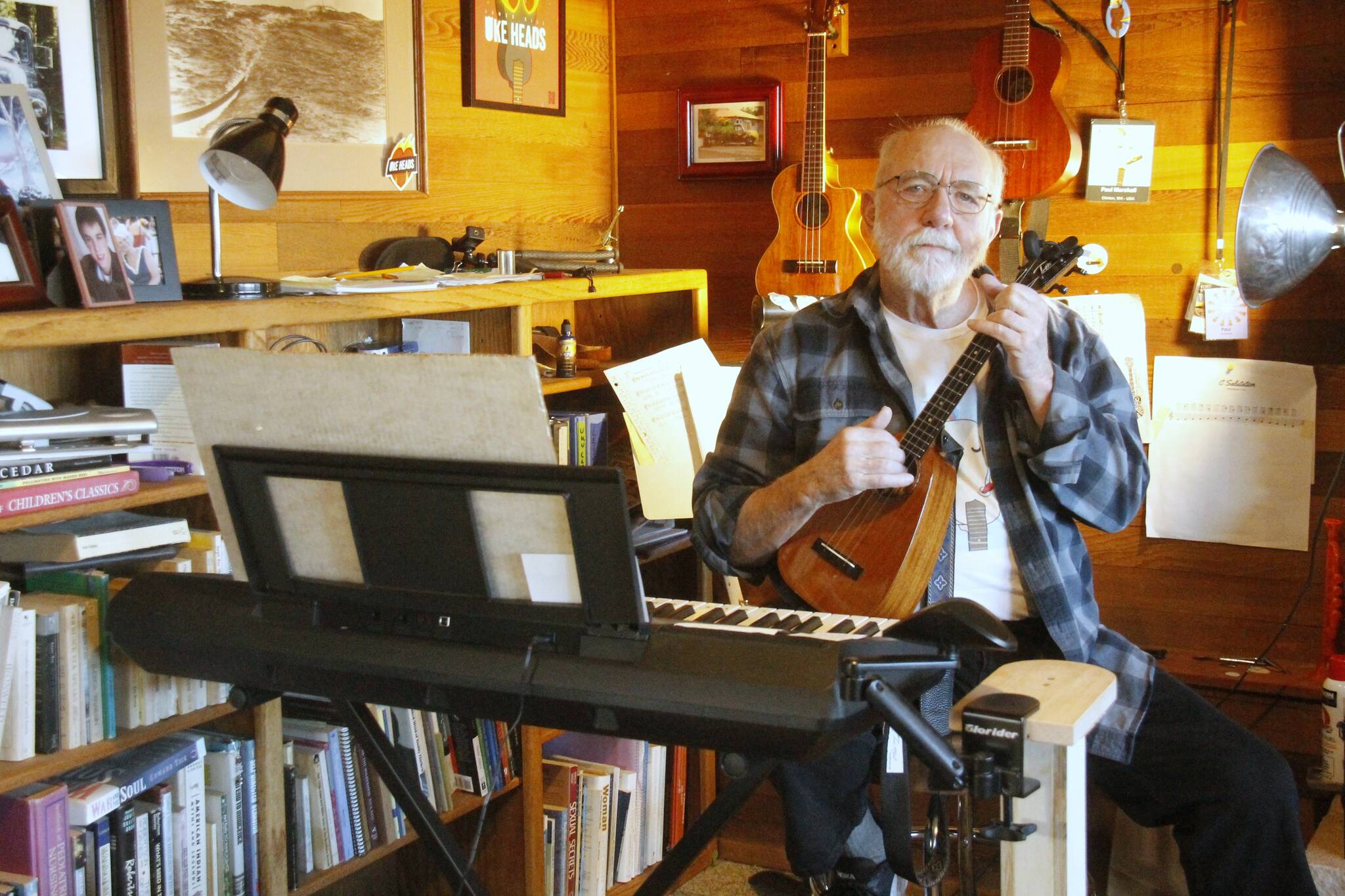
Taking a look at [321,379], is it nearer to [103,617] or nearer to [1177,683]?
[103,617]

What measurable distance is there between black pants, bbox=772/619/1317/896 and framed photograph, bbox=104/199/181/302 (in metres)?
1.10

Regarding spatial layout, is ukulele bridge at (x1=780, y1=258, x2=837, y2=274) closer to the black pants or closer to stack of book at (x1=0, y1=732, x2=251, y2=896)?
the black pants

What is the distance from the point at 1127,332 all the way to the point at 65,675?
6.66 ft

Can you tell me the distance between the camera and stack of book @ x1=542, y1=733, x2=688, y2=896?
251cm

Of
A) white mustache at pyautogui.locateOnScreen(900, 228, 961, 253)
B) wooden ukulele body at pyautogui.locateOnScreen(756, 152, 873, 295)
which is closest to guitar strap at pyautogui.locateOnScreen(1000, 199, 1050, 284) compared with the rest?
wooden ukulele body at pyautogui.locateOnScreen(756, 152, 873, 295)

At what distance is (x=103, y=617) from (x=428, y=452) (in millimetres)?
725

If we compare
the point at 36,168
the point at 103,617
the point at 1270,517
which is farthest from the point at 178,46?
the point at 1270,517

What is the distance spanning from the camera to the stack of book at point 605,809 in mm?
2506

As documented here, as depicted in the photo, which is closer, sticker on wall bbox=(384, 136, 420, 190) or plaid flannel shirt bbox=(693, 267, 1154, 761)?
plaid flannel shirt bbox=(693, 267, 1154, 761)

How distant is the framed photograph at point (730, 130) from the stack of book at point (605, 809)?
132 cm

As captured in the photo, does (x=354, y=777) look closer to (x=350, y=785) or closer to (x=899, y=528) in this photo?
(x=350, y=785)

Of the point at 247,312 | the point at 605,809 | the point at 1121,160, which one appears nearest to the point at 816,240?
the point at 1121,160

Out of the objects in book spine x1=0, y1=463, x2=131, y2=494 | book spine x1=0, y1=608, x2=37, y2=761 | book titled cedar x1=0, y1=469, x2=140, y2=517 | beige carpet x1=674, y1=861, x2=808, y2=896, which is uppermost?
book spine x1=0, y1=463, x2=131, y2=494

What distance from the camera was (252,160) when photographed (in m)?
1.87
